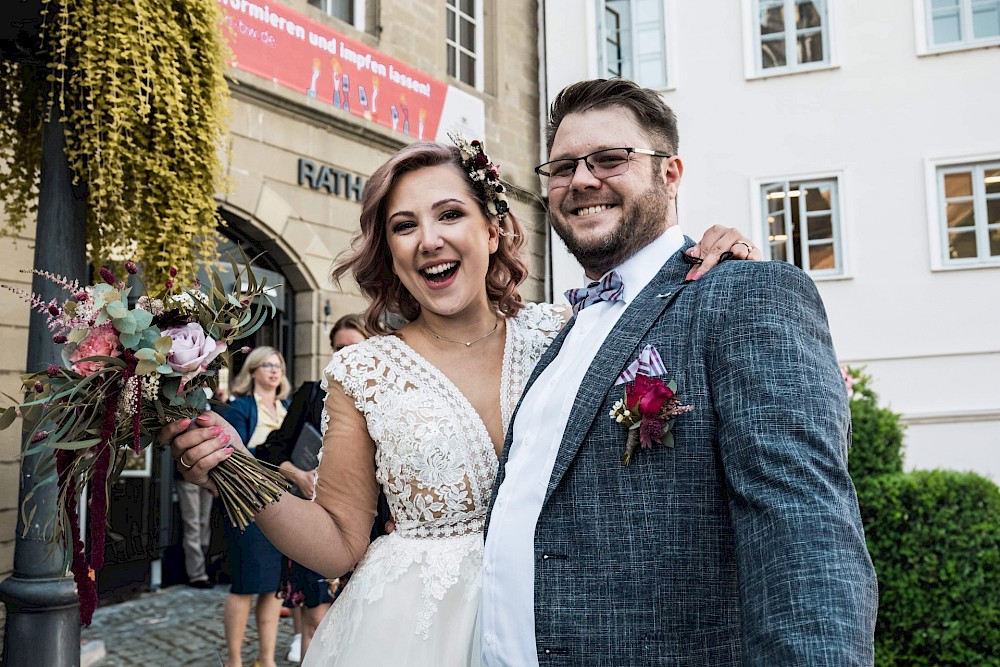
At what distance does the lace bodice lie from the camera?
2088mm

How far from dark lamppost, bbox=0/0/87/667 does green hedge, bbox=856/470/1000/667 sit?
3.62 meters

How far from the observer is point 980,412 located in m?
10.6

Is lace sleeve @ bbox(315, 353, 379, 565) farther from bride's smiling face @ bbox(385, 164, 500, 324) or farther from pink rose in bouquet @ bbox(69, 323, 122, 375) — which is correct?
pink rose in bouquet @ bbox(69, 323, 122, 375)

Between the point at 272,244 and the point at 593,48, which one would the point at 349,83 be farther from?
the point at 593,48

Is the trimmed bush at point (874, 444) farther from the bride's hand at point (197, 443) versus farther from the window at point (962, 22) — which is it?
the window at point (962, 22)

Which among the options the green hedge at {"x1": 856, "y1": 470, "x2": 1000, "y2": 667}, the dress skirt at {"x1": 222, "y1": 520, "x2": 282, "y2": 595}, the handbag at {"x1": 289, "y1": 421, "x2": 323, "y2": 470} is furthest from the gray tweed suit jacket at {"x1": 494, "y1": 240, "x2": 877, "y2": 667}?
the dress skirt at {"x1": 222, "y1": 520, "x2": 282, "y2": 595}

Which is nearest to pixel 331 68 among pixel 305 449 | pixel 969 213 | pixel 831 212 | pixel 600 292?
pixel 305 449

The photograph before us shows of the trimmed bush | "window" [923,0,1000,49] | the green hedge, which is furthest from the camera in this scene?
"window" [923,0,1000,49]

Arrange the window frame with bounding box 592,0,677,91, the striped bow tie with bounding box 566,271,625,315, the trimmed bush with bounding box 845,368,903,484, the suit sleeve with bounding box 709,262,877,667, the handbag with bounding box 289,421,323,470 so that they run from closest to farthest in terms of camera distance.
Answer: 1. the suit sleeve with bounding box 709,262,877,667
2. the striped bow tie with bounding box 566,271,625,315
3. the handbag with bounding box 289,421,323,470
4. the trimmed bush with bounding box 845,368,903,484
5. the window frame with bounding box 592,0,677,91

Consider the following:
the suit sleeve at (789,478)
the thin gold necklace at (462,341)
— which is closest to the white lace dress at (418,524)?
the thin gold necklace at (462,341)

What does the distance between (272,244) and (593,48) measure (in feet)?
22.2

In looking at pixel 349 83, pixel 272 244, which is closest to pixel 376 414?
pixel 272 244

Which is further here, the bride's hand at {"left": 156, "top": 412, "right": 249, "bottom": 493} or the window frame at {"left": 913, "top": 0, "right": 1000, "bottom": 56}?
the window frame at {"left": 913, "top": 0, "right": 1000, "bottom": 56}

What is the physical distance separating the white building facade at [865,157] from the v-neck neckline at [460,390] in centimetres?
894
